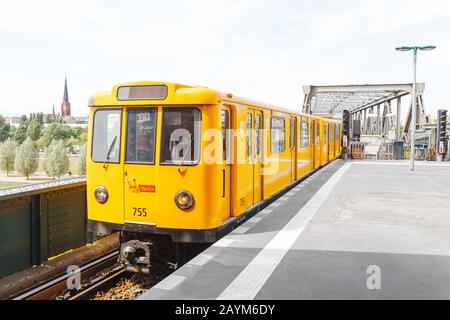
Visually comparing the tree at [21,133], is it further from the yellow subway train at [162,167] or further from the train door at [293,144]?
the yellow subway train at [162,167]

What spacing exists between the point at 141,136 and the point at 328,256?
360 centimetres

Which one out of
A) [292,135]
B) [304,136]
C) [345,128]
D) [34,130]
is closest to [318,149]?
[304,136]

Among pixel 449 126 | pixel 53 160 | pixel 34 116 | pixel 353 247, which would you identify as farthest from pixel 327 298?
pixel 34 116

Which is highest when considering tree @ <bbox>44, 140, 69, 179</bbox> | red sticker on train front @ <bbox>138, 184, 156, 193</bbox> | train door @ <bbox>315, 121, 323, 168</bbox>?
train door @ <bbox>315, 121, 323, 168</bbox>

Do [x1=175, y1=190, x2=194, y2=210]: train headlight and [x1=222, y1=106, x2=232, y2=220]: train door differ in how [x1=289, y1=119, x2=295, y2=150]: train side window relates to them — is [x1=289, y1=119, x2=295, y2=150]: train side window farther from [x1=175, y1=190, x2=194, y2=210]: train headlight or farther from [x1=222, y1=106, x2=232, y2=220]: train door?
[x1=175, y1=190, x2=194, y2=210]: train headlight

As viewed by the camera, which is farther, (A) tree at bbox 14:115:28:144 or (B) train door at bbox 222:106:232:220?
(A) tree at bbox 14:115:28:144

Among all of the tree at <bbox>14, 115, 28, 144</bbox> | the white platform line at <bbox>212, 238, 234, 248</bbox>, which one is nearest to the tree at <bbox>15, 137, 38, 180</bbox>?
the tree at <bbox>14, 115, 28, 144</bbox>

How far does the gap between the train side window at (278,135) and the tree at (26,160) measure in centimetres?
7833

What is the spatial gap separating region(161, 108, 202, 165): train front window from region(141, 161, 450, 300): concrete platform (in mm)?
1565

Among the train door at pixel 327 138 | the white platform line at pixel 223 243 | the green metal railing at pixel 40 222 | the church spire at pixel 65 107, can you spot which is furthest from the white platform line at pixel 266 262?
the church spire at pixel 65 107

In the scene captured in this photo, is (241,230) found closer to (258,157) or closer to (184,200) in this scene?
(184,200)

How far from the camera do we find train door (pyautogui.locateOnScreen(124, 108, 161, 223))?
6910 millimetres

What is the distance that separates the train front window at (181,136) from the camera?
6.77 m

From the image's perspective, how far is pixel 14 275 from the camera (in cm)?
709
